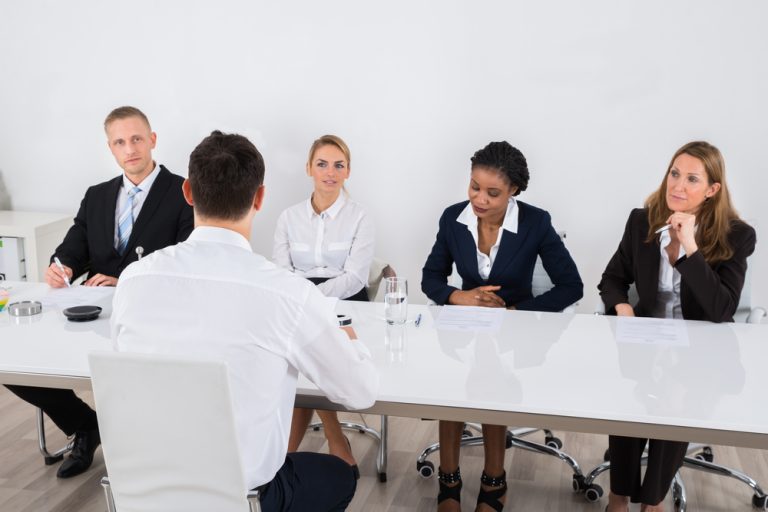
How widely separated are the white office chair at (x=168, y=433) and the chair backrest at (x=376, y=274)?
219 cm

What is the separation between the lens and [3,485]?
332 centimetres

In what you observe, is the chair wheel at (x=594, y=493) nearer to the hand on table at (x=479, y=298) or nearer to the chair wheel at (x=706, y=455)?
the chair wheel at (x=706, y=455)

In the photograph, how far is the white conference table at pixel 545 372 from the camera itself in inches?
82.0

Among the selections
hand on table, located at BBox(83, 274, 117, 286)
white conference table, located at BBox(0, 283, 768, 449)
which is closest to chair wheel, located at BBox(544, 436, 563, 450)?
white conference table, located at BBox(0, 283, 768, 449)

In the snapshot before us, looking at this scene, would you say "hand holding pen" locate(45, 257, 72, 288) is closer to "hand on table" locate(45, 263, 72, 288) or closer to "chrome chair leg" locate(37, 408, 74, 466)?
"hand on table" locate(45, 263, 72, 288)

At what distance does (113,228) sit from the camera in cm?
386

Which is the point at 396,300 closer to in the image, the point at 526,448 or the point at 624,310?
the point at 624,310

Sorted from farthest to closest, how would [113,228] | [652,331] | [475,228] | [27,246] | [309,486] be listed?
[27,246] → [113,228] → [475,228] → [652,331] → [309,486]

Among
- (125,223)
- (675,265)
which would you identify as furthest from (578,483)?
(125,223)

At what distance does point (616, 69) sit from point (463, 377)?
2755 mm

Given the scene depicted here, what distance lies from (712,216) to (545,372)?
3.95 ft

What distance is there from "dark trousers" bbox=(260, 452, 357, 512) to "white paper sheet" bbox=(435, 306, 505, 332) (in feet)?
2.31

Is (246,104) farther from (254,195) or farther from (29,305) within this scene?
(254,195)

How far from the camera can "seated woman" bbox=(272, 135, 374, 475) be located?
401 cm
